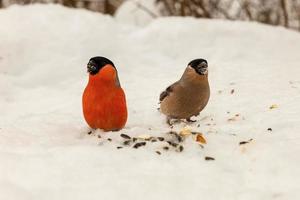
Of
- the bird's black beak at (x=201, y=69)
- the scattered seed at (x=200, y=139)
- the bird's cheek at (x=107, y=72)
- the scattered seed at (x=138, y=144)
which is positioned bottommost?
the scattered seed at (x=138, y=144)

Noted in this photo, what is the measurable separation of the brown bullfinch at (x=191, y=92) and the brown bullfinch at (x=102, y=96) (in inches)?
27.4

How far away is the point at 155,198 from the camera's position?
9.45 ft

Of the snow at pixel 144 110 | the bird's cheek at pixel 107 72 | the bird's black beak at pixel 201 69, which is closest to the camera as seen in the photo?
the snow at pixel 144 110

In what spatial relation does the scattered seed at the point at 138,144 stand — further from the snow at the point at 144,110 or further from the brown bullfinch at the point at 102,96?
the brown bullfinch at the point at 102,96

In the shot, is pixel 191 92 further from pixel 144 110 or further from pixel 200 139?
pixel 200 139

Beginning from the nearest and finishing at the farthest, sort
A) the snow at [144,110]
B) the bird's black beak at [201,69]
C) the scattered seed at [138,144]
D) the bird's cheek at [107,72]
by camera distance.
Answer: the snow at [144,110] < the scattered seed at [138,144] < the bird's cheek at [107,72] < the bird's black beak at [201,69]

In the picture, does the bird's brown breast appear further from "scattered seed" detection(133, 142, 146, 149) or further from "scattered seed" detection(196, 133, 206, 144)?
"scattered seed" detection(133, 142, 146, 149)

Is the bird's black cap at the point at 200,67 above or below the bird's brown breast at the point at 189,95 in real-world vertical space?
above

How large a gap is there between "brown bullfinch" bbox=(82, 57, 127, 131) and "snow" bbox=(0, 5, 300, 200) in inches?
5.0

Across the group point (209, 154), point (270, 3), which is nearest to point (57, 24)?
point (270, 3)

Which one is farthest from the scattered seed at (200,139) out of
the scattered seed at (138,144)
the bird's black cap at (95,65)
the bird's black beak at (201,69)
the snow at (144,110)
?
the bird's black beak at (201,69)

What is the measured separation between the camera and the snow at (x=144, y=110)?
2994mm

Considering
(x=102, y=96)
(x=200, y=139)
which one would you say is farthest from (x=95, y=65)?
(x=200, y=139)

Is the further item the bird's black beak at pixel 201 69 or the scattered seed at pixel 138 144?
the bird's black beak at pixel 201 69
